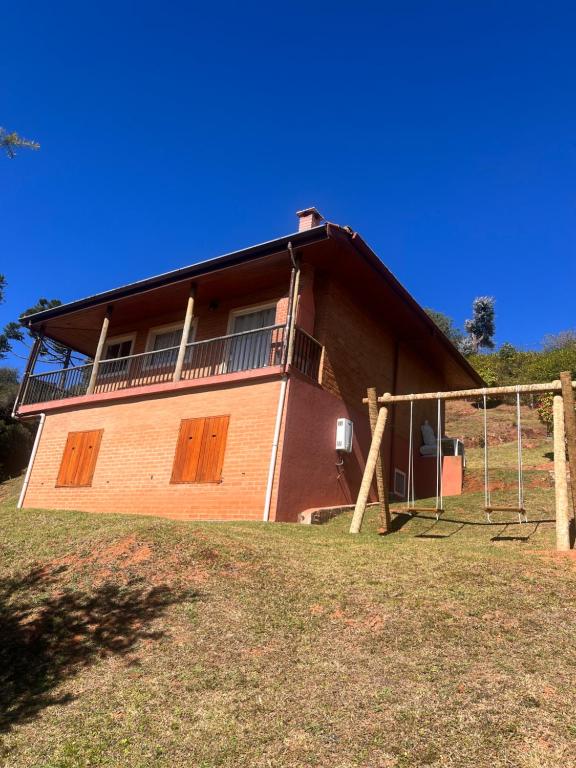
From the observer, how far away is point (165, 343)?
50.2ft

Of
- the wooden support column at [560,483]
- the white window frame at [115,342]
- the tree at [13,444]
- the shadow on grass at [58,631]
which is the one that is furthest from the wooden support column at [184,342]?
the tree at [13,444]

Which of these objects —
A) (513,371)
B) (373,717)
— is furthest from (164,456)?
(513,371)

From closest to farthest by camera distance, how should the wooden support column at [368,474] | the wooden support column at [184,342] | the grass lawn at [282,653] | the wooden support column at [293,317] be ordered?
the grass lawn at [282,653] → the wooden support column at [368,474] → the wooden support column at [293,317] → the wooden support column at [184,342]

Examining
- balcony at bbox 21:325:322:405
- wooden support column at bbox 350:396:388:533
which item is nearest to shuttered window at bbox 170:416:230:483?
balcony at bbox 21:325:322:405

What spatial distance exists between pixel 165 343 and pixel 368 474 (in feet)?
27.2

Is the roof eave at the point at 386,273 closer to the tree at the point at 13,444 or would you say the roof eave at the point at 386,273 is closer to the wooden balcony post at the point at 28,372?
the wooden balcony post at the point at 28,372

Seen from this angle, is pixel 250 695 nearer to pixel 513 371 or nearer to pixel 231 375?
pixel 231 375

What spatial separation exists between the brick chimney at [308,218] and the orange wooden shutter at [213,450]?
510cm

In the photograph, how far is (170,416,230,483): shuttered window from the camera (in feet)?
35.7

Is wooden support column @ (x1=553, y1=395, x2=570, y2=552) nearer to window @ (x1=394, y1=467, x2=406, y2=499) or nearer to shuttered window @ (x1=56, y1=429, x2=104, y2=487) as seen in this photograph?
window @ (x1=394, y1=467, x2=406, y2=499)

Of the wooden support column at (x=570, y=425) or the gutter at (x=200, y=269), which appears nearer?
the wooden support column at (x=570, y=425)

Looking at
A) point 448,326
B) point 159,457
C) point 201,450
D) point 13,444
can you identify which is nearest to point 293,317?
point 201,450

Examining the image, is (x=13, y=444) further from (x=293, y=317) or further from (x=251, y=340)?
(x=293, y=317)

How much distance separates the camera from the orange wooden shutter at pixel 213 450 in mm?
10805
